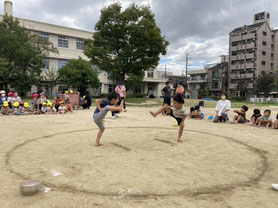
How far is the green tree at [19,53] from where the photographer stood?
100 ft

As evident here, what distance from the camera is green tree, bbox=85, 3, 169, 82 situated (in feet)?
82.6

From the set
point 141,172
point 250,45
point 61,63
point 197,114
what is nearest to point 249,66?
point 250,45

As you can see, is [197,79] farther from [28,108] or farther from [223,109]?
[28,108]

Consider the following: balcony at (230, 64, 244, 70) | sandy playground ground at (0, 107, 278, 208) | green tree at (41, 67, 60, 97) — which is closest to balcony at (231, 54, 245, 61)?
balcony at (230, 64, 244, 70)

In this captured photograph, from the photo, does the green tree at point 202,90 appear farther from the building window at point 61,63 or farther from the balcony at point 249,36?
the building window at point 61,63

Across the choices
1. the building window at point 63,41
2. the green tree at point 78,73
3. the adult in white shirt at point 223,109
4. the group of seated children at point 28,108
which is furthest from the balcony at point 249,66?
the group of seated children at point 28,108

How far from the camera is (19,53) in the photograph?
1224 inches

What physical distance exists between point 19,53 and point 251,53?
5107 cm

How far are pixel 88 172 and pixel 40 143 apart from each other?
2.93 m

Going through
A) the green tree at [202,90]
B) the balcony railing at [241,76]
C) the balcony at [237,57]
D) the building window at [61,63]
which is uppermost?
the balcony at [237,57]

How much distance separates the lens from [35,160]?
448cm

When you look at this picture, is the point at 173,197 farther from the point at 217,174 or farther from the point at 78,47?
the point at 78,47

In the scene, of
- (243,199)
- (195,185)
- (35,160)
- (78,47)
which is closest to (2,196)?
(35,160)

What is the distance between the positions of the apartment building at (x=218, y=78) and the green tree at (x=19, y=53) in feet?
153
